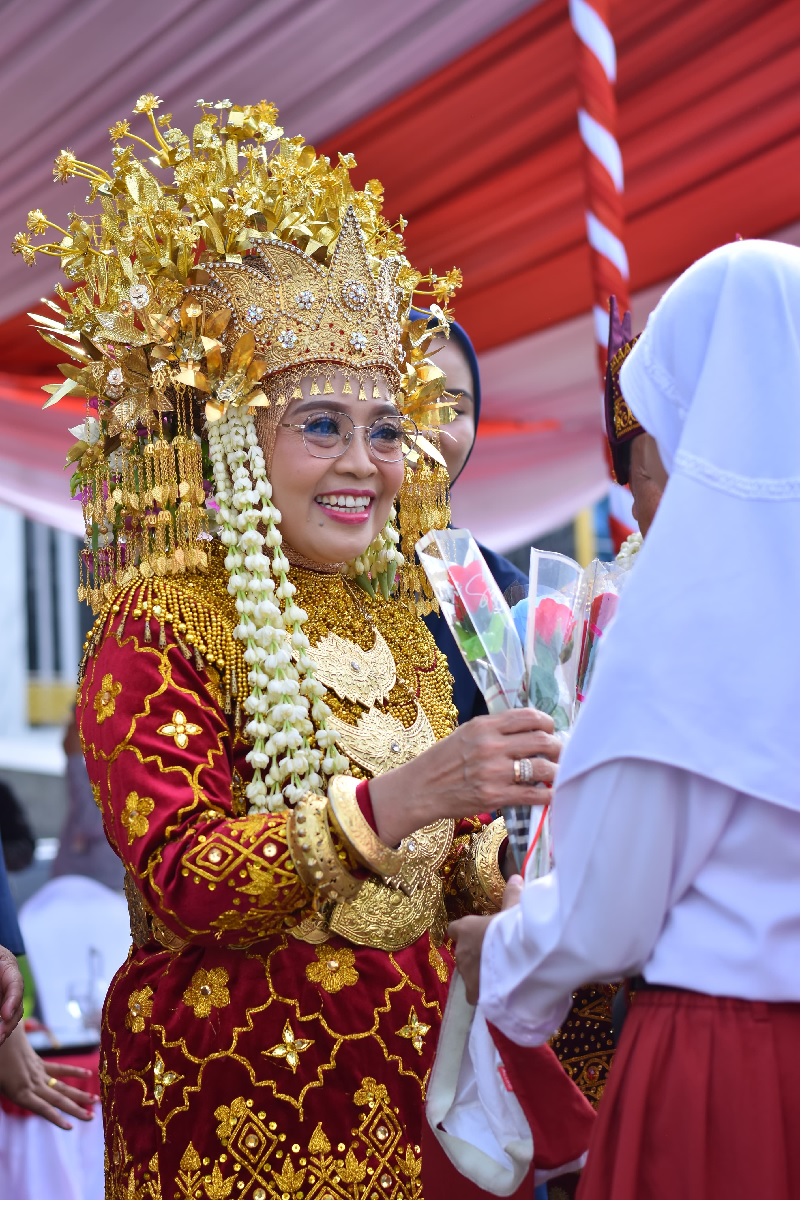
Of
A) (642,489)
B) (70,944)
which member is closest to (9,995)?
(642,489)

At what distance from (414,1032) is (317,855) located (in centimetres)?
44

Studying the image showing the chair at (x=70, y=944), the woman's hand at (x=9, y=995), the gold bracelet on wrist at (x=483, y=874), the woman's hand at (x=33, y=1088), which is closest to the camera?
the gold bracelet on wrist at (x=483, y=874)

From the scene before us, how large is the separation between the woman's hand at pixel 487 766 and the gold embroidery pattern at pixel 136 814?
0.42 m

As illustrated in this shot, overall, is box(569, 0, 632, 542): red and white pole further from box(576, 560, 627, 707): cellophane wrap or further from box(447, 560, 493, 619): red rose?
box(447, 560, 493, 619): red rose

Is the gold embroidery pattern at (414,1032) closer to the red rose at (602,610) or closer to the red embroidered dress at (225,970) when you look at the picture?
the red embroidered dress at (225,970)

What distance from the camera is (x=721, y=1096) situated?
1.58 meters

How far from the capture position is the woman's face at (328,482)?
243cm

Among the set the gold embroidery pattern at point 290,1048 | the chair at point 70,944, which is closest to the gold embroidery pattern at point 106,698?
the gold embroidery pattern at point 290,1048

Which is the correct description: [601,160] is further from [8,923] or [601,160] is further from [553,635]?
[8,923]

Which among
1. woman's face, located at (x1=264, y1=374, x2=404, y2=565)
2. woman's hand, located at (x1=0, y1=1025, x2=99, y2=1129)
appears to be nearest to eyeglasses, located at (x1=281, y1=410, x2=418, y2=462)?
woman's face, located at (x1=264, y1=374, x2=404, y2=565)

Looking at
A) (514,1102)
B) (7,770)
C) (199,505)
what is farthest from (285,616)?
A: (7,770)

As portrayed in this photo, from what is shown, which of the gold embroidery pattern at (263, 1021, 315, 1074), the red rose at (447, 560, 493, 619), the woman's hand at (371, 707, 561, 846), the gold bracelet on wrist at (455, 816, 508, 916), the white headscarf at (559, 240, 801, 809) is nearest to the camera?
the white headscarf at (559, 240, 801, 809)

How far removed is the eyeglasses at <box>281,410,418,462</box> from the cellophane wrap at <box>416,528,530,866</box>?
15.4 inches

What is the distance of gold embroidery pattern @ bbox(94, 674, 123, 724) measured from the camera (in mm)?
2227
